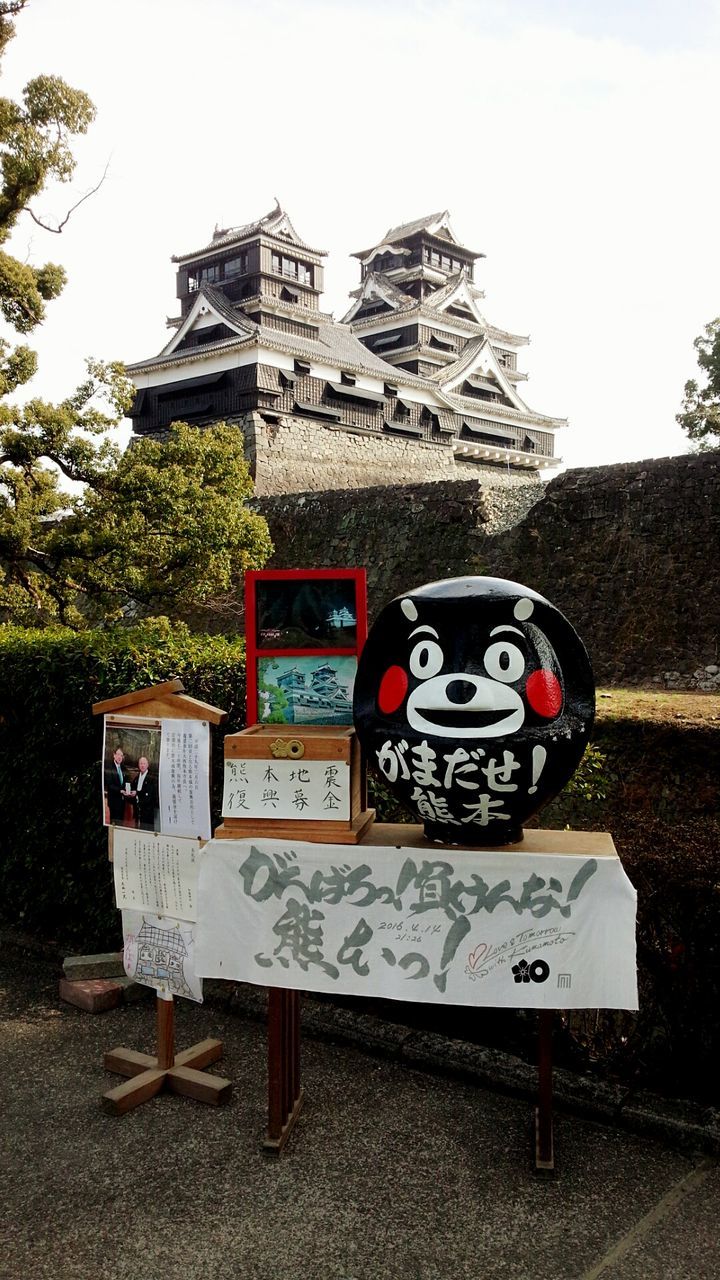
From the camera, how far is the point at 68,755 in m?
4.89

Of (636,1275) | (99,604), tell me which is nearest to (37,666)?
(636,1275)

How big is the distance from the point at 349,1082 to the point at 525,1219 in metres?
0.99

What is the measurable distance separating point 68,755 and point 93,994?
129 centimetres

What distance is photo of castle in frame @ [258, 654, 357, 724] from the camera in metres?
3.24

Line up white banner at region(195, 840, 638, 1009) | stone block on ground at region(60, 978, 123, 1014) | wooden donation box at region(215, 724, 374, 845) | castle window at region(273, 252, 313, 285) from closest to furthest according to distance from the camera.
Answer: white banner at region(195, 840, 638, 1009) → wooden donation box at region(215, 724, 374, 845) → stone block on ground at region(60, 978, 123, 1014) → castle window at region(273, 252, 313, 285)

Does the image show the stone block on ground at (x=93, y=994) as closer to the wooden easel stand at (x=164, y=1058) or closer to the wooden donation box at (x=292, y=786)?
the wooden easel stand at (x=164, y=1058)

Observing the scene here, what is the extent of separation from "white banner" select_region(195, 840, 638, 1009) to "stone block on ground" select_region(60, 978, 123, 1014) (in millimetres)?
1365

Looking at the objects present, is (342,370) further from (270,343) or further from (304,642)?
(304,642)

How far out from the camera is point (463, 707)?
264 centimetres

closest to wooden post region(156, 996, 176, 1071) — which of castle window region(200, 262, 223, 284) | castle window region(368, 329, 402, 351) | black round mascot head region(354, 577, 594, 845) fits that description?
black round mascot head region(354, 577, 594, 845)

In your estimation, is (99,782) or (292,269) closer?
(99,782)

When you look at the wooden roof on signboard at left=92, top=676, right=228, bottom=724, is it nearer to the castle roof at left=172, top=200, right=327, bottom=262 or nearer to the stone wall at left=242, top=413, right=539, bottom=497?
the stone wall at left=242, top=413, right=539, bottom=497

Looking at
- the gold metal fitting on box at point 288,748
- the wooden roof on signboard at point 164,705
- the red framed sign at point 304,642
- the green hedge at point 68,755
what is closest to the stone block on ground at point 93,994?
the green hedge at point 68,755

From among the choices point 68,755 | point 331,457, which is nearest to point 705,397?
point 331,457
